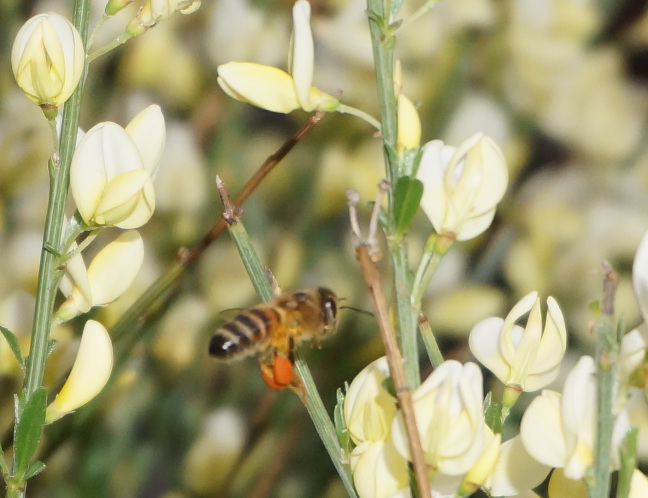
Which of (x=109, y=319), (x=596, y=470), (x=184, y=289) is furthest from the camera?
(x=184, y=289)

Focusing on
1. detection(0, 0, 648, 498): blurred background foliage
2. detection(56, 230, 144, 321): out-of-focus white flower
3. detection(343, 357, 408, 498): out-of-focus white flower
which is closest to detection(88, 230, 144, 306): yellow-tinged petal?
detection(56, 230, 144, 321): out-of-focus white flower

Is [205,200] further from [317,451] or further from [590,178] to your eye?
[590,178]

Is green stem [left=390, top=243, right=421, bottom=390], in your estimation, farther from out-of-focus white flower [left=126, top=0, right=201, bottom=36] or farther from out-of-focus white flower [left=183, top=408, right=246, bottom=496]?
out-of-focus white flower [left=183, top=408, right=246, bottom=496]

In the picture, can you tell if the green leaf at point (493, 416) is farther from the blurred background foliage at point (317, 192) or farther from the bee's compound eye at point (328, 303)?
the blurred background foliage at point (317, 192)

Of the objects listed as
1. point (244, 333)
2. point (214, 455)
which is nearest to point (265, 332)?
point (244, 333)

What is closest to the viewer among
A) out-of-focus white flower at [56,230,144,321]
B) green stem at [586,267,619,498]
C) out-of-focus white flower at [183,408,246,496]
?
green stem at [586,267,619,498]

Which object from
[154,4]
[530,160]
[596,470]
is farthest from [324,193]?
[596,470]

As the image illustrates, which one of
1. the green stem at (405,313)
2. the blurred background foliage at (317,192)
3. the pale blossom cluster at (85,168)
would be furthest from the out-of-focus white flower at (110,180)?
the blurred background foliage at (317,192)
